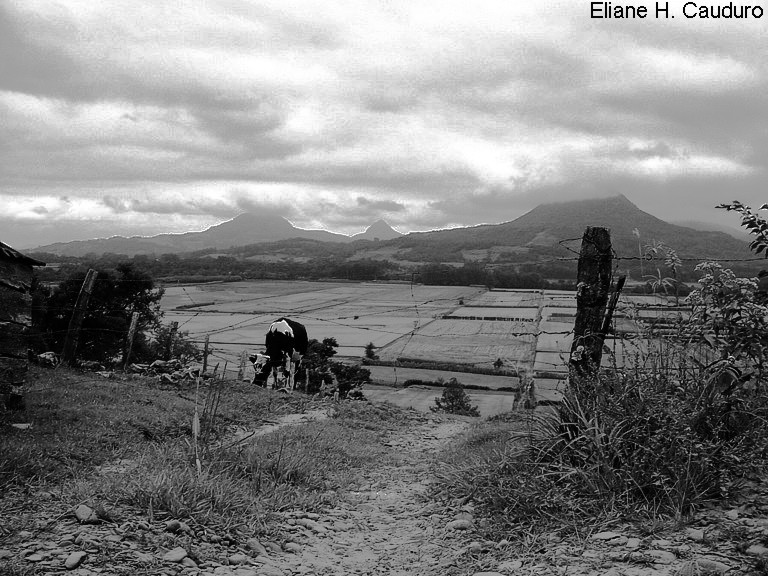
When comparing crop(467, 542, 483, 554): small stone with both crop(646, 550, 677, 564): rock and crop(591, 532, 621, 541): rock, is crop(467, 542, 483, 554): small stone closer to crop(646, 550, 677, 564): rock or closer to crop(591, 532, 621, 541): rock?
crop(591, 532, 621, 541): rock

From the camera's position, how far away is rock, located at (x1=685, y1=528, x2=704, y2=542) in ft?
13.8

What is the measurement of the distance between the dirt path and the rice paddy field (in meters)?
13.5

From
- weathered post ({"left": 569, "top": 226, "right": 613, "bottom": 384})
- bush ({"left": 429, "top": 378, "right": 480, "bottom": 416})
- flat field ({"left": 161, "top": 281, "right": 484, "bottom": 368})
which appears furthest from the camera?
flat field ({"left": 161, "top": 281, "right": 484, "bottom": 368})

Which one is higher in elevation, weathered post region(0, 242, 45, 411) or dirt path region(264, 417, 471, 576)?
weathered post region(0, 242, 45, 411)

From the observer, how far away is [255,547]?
4.75 m

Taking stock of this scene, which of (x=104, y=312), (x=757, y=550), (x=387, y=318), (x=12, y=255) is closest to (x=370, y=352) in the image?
(x=387, y=318)

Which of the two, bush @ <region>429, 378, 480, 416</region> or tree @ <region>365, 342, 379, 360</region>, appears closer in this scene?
bush @ <region>429, 378, 480, 416</region>

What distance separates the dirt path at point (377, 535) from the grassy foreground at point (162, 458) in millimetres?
290

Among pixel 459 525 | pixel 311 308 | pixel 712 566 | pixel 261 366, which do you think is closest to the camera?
pixel 712 566

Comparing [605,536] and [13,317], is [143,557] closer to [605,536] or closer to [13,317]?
[605,536]

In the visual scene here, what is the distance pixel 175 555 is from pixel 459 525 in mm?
2317

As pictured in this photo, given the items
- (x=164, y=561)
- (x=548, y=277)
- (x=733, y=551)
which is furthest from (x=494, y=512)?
(x=548, y=277)

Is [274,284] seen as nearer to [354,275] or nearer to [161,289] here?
[354,275]

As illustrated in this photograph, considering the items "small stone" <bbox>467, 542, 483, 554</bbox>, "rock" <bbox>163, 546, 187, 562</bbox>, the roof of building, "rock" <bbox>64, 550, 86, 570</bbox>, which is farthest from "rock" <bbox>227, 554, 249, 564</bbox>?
the roof of building
